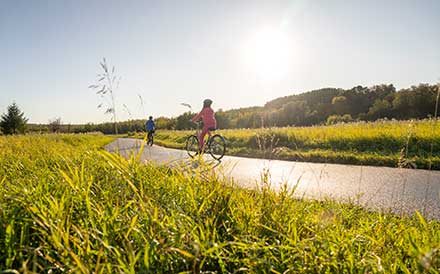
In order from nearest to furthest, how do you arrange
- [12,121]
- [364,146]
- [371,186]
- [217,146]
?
1. [371,186]
2. [364,146]
3. [217,146]
4. [12,121]

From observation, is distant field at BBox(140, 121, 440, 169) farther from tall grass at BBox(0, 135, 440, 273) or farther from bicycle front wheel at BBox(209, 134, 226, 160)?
tall grass at BBox(0, 135, 440, 273)

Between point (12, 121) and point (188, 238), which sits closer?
point (188, 238)

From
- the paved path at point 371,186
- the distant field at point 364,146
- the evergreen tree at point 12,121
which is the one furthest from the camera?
the evergreen tree at point 12,121

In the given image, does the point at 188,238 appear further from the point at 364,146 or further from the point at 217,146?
the point at 364,146

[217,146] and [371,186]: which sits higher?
[217,146]

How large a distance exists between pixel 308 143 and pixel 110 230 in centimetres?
1309

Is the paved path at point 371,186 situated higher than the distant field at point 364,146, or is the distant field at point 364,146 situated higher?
the distant field at point 364,146

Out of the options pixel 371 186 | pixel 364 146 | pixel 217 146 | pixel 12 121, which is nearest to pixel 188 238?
pixel 371 186

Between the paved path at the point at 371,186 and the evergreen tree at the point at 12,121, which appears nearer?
the paved path at the point at 371,186

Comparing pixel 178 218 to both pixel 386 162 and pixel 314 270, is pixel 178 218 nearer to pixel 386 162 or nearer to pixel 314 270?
pixel 314 270

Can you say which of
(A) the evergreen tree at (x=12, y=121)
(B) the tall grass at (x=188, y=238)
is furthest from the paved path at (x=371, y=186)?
(A) the evergreen tree at (x=12, y=121)

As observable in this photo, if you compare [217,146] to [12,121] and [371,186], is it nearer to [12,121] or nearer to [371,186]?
[371,186]

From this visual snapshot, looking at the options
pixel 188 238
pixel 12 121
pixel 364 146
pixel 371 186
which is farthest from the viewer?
pixel 12 121

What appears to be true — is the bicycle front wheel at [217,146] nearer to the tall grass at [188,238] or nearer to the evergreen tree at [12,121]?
the tall grass at [188,238]
